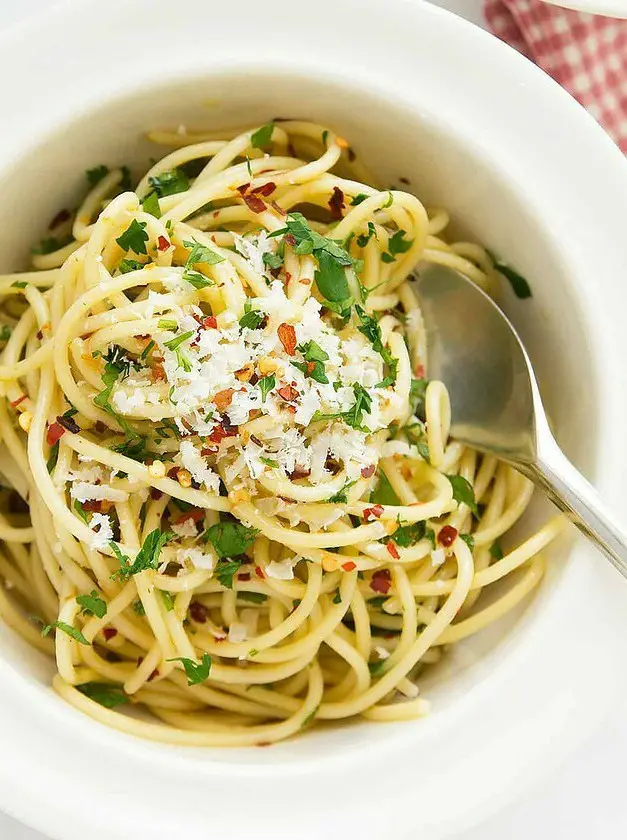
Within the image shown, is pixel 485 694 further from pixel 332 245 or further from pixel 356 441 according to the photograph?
pixel 332 245

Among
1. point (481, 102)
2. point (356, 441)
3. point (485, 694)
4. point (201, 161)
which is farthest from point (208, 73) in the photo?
point (485, 694)

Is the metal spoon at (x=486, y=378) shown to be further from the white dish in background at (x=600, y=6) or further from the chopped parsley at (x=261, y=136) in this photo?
the white dish in background at (x=600, y=6)

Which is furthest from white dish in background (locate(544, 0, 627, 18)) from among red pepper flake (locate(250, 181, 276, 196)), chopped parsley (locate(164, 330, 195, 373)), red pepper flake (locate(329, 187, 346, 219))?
chopped parsley (locate(164, 330, 195, 373))

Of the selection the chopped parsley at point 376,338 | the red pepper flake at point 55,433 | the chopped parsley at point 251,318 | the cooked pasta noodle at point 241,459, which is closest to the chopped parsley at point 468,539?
the cooked pasta noodle at point 241,459

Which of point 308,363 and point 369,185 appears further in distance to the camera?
point 369,185

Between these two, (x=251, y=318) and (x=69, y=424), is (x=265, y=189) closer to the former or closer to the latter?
(x=251, y=318)
